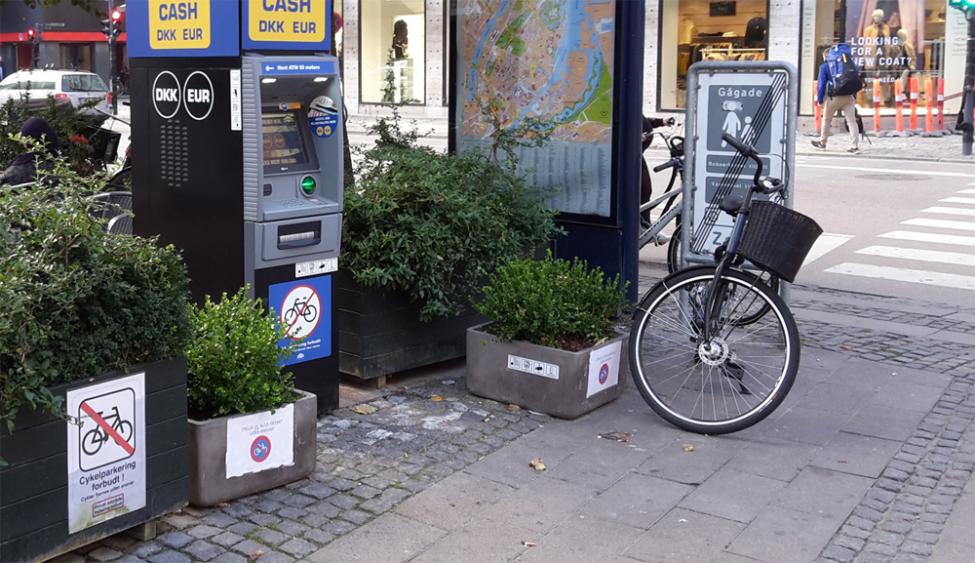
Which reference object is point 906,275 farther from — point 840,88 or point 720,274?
point 840,88

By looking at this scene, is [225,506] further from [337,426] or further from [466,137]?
[466,137]

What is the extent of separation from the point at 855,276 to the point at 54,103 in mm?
7760

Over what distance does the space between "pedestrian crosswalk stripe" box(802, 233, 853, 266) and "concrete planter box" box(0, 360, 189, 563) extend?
8.14 meters

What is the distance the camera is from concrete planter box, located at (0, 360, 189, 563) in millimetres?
3711

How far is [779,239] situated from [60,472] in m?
3.44

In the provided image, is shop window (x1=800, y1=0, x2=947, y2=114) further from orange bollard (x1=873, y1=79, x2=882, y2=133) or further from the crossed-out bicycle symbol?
the crossed-out bicycle symbol

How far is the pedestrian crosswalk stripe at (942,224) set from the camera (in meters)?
13.0

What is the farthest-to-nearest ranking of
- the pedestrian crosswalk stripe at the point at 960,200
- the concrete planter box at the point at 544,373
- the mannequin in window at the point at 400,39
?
the mannequin in window at the point at 400,39 < the pedestrian crosswalk stripe at the point at 960,200 < the concrete planter box at the point at 544,373

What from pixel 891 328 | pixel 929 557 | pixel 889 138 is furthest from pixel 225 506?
pixel 889 138

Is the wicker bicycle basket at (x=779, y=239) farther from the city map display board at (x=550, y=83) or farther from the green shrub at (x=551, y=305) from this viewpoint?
the city map display board at (x=550, y=83)

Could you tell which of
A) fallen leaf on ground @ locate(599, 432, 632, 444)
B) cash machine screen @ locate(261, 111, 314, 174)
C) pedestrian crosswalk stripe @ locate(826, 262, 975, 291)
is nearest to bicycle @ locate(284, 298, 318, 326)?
cash machine screen @ locate(261, 111, 314, 174)

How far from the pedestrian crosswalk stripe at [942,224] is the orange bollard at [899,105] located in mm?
11761

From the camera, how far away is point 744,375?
6375mm

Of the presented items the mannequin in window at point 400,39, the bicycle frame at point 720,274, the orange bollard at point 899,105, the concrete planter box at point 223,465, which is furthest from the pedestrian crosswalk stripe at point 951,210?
the mannequin in window at point 400,39
